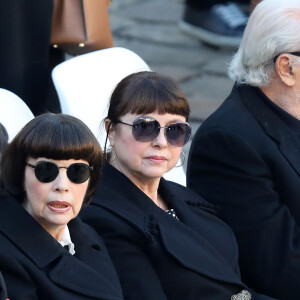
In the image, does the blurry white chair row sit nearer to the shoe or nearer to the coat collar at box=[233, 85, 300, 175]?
the coat collar at box=[233, 85, 300, 175]

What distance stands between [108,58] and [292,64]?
838 mm

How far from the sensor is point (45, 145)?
8.02 feet

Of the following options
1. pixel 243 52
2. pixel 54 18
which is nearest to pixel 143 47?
pixel 54 18

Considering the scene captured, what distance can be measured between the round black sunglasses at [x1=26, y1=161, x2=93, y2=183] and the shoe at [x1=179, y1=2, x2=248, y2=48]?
14.7 ft

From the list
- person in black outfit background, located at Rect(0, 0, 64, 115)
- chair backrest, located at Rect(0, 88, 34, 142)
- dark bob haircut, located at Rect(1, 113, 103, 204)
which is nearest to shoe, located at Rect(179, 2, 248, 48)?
person in black outfit background, located at Rect(0, 0, 64, 115)

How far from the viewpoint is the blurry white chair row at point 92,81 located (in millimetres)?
3598

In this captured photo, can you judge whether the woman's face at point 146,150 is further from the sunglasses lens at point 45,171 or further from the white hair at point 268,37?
the white hair at point 268,37

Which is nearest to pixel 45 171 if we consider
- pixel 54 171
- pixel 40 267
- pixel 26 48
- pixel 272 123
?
pixel 54 171

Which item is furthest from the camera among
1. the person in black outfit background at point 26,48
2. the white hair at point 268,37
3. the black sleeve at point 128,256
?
the person in black outfit background at point 26,48

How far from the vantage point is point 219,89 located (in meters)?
6.36

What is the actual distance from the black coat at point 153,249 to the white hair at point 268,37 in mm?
690

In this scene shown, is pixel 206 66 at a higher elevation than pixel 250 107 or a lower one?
lower

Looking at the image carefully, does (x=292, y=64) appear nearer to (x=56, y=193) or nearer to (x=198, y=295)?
(x=198, y=295)

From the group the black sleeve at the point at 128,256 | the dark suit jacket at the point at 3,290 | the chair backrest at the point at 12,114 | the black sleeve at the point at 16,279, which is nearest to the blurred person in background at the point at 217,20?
the chair backrest at the point at 12,114
